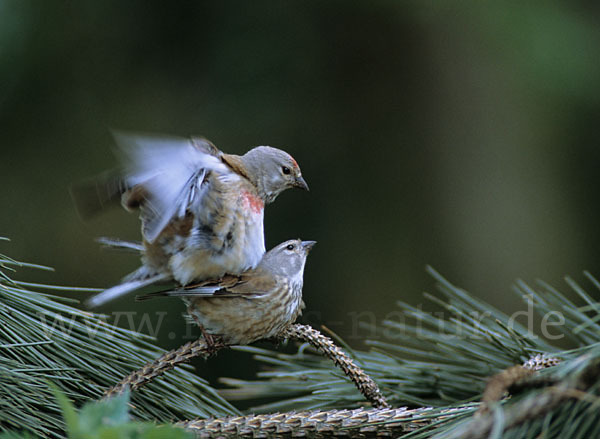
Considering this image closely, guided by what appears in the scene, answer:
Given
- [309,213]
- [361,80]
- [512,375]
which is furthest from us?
[361,80]

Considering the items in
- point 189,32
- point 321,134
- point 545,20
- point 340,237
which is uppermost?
point 545,20

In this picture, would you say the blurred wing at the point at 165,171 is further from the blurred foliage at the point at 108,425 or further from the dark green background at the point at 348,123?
the dark green background at the point at 348,123

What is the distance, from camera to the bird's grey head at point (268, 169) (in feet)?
9.28

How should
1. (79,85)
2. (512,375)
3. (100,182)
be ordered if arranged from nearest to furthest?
(512,375)
(100,182)
(79,85)

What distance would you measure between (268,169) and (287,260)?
418 mm

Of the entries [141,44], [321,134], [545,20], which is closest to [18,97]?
[141,44]

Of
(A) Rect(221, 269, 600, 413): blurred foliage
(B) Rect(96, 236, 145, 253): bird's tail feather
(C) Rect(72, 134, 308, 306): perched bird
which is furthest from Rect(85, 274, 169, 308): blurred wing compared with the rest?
(A) Rect(221, 269, 600, 413): blurred foliage

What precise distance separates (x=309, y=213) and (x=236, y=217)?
364cm

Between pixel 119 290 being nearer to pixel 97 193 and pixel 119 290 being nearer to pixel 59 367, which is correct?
pixel 97 193

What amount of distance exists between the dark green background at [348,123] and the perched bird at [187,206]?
2.95 metres

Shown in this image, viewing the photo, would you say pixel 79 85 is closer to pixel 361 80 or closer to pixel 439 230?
pixel 361 80

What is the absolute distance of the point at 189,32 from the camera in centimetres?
556

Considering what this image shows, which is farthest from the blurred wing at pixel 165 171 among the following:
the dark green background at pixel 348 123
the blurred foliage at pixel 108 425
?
the dark green background at pixel 348 123

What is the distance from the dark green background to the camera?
18.0 ft
